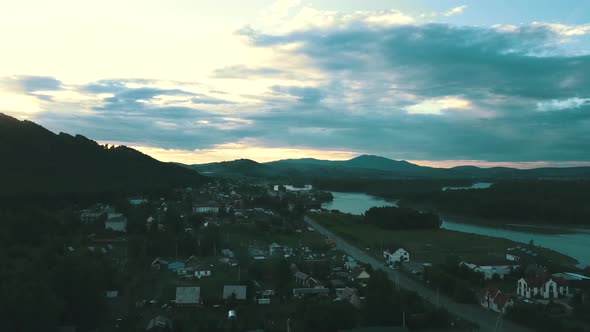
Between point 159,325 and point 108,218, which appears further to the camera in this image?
point 108,218

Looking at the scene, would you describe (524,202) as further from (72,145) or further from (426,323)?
(72,145)

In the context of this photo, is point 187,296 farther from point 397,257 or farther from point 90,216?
point 90,216

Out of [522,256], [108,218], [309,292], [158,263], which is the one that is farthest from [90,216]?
[522,256]

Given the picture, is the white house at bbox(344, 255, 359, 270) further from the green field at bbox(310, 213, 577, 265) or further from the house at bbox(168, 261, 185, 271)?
the house at bbox(168, 261, 185, 271)

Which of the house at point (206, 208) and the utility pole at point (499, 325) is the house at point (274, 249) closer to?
the utility pole at point (499, 325)

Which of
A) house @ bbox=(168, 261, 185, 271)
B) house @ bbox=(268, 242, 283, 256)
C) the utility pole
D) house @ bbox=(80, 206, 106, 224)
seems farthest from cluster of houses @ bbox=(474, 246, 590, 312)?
house @ bbox=(80, 206, 106, 224)
